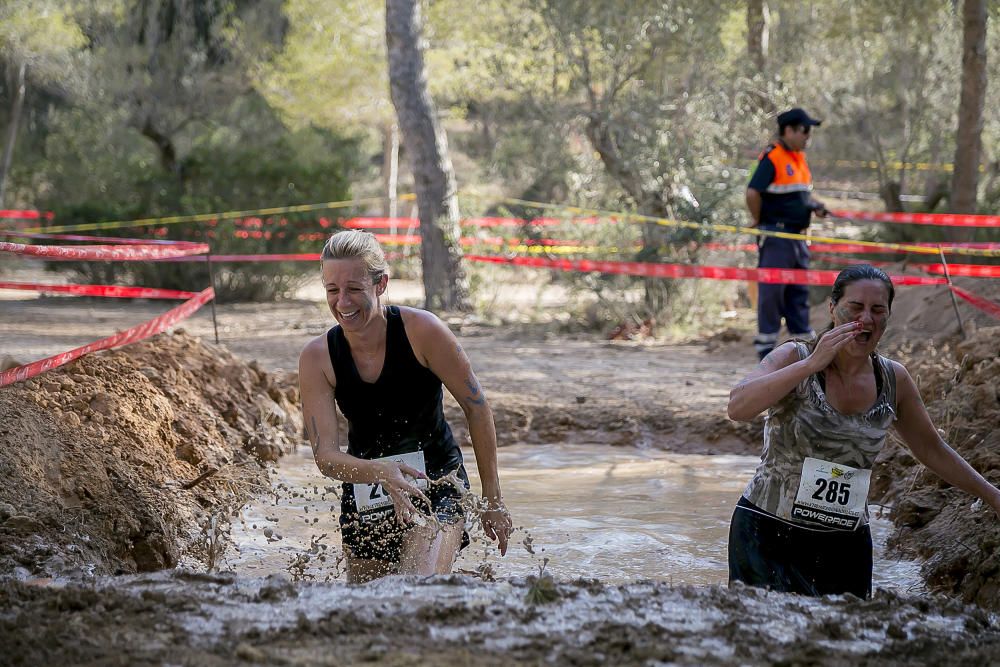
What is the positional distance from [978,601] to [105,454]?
3934 mm

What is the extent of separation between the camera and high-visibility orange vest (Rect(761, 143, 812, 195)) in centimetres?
905

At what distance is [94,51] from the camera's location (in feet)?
87.4

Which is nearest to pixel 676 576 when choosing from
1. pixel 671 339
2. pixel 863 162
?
pixel 671 339

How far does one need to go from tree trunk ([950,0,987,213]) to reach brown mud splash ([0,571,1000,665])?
12.3 m

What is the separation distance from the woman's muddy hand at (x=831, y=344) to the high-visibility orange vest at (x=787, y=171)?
536cm

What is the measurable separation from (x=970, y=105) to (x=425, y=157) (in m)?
6.84

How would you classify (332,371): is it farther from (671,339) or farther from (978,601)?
(671,339)

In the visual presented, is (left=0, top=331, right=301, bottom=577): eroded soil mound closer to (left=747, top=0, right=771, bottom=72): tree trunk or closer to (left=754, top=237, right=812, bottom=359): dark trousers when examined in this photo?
(left=754, top=237, right=812, bottom=359): dark trousers

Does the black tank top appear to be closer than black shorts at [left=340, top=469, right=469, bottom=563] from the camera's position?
Yes

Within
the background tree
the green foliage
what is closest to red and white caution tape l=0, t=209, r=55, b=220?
the green foliage

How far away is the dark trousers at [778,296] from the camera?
30.1ft

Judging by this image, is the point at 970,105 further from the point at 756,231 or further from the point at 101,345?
the point at 101,345

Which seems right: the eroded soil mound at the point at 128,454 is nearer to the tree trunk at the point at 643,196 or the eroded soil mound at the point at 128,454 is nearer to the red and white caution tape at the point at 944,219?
the tree trunk at the point at 643,196

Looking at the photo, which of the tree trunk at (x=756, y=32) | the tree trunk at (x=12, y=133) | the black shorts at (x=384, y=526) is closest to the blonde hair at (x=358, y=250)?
the black shorts at (x=384, y=526)
